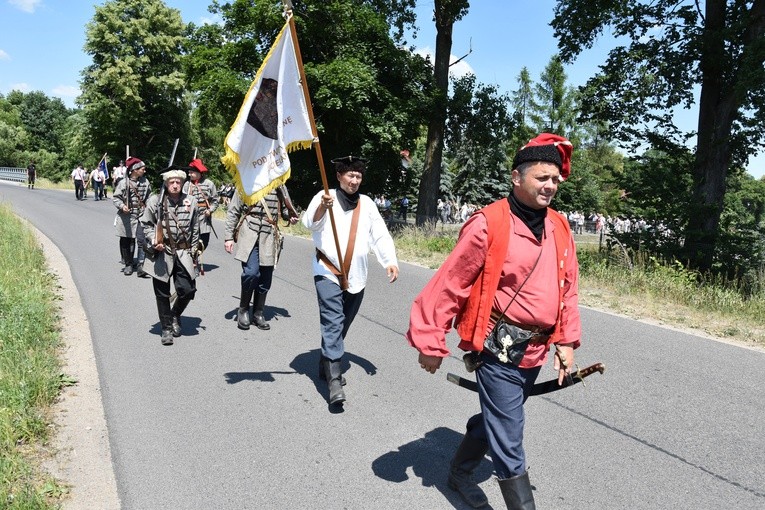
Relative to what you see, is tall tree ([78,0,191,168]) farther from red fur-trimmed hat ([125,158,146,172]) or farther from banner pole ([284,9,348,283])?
banner pole ([284,9,348,283])

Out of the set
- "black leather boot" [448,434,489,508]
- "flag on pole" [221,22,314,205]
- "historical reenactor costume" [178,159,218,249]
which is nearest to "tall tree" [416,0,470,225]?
"historical reenactor costume" [178,159,218,249]

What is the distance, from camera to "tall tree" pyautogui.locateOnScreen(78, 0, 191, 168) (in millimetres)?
46188

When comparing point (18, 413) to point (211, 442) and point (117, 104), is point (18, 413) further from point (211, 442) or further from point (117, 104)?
point (117, 104)

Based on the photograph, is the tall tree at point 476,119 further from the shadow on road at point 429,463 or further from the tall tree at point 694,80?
the shadow on road at point 429,463

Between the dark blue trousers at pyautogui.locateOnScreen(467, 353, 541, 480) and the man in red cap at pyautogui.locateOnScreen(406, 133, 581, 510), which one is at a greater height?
the man in red cap at pyautogui.locateOnScreen(406, 133, 581, 510)

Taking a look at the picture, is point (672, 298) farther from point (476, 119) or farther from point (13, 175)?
point (13, 175)

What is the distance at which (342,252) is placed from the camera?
17.2ft

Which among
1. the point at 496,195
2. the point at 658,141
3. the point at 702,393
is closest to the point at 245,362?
the point at 702,393

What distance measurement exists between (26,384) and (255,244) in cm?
318

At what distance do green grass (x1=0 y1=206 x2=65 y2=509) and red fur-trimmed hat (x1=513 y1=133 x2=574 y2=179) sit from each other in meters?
3.09

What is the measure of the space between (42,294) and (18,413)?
13.7ft

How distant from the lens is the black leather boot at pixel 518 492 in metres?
3.05

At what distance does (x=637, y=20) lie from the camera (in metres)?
17.3

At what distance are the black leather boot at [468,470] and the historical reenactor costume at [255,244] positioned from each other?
13.8ft
